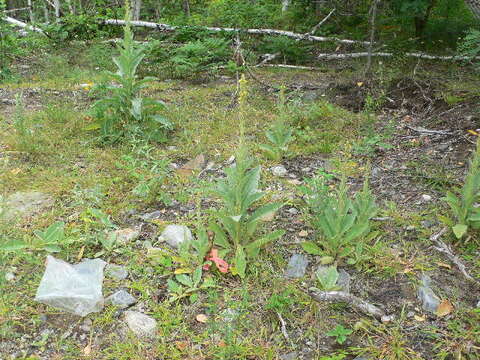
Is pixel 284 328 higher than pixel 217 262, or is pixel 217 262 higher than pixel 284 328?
pixel 217 262

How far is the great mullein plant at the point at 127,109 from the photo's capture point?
15.9ft

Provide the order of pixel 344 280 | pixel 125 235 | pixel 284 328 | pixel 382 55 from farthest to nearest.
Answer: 1. pixel 382 55
2. pixel 125 235
3. pixel 344 280
4. pixel 284 328

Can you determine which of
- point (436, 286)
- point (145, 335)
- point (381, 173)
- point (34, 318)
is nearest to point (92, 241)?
point (34, 318)

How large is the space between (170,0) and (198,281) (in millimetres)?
13580

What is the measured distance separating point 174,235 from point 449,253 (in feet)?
6.58

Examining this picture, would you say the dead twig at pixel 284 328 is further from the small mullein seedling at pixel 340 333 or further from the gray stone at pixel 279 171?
the gray stone at pixel 279 171

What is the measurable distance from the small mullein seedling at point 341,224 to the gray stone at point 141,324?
121cm

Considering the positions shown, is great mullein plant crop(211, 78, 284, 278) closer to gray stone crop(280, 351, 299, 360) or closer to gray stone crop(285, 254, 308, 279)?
gray stone crop(285, 254, 308, 279)

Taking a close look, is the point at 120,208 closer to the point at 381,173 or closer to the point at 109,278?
the point at 109,278

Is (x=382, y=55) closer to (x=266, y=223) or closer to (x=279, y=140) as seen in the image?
(x=279, y=140)

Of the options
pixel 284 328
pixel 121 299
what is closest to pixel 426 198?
pixel 284 328

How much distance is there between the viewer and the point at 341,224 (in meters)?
3.19

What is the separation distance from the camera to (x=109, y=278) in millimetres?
3049

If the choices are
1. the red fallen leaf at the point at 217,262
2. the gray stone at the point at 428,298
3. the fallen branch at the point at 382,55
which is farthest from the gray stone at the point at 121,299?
the fallen branch at the point at 382,55
